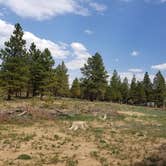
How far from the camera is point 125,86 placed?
9612 cm

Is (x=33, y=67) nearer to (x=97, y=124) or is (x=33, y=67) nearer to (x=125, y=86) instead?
(x=97, y=124)

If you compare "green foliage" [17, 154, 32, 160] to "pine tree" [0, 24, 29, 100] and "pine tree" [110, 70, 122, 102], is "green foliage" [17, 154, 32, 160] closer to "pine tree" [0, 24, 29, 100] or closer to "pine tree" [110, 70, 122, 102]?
"pine tree" [0, 24, 29, 100]

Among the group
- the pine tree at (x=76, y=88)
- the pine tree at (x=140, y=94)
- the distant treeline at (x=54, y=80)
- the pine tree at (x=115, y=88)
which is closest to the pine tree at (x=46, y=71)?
the distant treeline at (x=54, y=80)

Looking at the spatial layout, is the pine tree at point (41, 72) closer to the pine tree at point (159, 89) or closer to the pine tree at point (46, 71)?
the pine tree at point (46, 71)

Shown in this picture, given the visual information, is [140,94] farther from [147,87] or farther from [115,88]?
[115,88]

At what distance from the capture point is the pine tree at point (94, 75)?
69.7 meters

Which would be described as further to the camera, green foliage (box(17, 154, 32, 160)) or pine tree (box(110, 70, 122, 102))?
pine tree (box(110, 70, 122, 102))

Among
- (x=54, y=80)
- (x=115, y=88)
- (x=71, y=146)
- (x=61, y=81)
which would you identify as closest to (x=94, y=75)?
(x=61, y=81)

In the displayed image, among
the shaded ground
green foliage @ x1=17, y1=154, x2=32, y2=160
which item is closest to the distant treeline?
the shaded ground

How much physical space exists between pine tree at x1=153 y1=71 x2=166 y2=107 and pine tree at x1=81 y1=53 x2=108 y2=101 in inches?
913

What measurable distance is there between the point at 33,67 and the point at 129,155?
4150 cm

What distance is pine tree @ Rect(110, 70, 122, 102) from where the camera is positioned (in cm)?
8738

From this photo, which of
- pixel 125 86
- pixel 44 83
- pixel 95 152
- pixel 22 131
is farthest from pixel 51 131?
pixel 125 86

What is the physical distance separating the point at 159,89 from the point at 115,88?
12.6m
